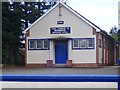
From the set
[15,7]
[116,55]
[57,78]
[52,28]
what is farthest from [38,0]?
[57,78]

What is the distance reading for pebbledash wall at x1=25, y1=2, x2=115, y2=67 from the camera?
115 feet

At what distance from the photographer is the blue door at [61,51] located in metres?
35.9

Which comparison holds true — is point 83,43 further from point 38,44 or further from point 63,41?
point 38,44

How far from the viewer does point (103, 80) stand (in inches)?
175

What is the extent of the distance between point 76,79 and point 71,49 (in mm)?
31108

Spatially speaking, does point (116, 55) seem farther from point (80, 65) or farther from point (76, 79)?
point (76, 79)

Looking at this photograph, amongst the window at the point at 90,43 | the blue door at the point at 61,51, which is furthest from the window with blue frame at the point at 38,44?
the window at the point at 90,43

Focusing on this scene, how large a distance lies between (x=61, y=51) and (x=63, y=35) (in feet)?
5.59

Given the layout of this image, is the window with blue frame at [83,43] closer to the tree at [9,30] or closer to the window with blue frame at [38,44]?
the window with blue frame at [38,44]

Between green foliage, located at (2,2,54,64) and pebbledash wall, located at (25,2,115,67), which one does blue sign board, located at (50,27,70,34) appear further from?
green foliage, located at (2,2,54,64)

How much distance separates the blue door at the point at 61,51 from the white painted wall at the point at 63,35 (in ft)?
1.67

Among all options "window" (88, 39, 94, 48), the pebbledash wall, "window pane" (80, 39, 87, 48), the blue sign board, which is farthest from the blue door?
"window" (88, 39, 94, 48)

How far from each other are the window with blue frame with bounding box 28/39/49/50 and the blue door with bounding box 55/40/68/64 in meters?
1.11

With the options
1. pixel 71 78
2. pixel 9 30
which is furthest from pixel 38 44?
pixel 71 78
